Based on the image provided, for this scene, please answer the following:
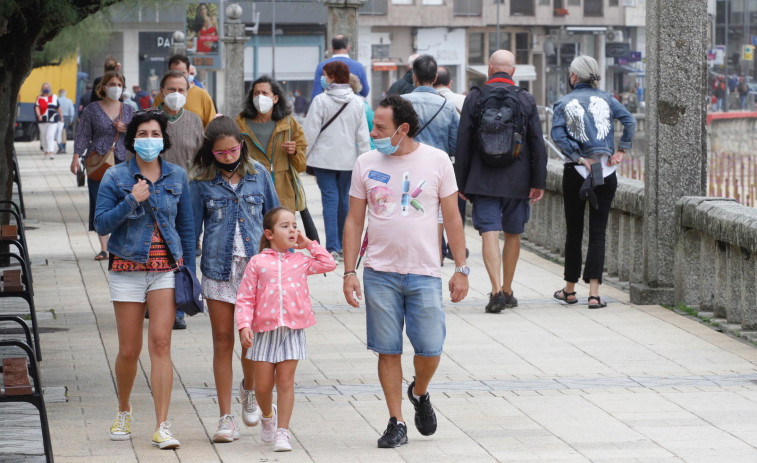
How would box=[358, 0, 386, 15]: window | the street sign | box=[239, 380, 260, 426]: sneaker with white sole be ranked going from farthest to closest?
the street sign, box=[358, 0, 386, 15]: window, box=[239, 380, 260, 426]: sneaker with white sole

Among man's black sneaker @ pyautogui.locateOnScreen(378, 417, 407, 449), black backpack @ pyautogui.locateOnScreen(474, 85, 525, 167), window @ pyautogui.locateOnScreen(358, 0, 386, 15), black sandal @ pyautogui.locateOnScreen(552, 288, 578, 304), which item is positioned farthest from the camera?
window @ pyautogui.locateOnScreen(358, 0, 386, 15)

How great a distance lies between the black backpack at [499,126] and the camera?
10.8 metres

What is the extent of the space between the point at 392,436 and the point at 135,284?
1.40m

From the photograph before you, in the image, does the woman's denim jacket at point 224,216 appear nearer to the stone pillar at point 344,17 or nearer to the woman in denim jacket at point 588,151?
the woman in denim jacket at point 588,151

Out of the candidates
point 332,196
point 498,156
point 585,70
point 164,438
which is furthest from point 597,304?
point 164,438

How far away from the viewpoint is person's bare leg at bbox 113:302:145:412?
7266 millimetres

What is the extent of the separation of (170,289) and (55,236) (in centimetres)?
1050

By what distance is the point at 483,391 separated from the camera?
27.4 feet

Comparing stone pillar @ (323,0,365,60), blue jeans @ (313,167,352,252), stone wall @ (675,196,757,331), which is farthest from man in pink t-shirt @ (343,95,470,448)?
stone pillar @ (323,0,365,60)

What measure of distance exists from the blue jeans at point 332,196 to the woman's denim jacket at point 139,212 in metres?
6.52

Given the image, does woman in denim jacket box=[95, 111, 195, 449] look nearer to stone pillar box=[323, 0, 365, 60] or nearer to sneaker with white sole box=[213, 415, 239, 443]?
sneaker with white sole box=[213, 415, 239, 443]

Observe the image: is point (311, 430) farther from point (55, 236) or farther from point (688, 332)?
point (55, 236)

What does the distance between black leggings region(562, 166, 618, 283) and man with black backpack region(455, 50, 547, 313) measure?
1.34ft

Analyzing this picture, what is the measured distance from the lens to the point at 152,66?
229 feet
